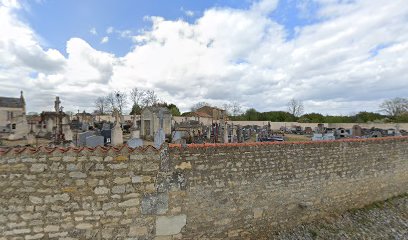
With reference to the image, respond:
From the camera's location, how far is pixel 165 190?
4.71 metres

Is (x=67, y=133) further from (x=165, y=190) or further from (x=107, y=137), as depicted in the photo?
(x=165, y=190)

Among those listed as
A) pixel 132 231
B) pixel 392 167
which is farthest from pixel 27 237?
pixel 392 167

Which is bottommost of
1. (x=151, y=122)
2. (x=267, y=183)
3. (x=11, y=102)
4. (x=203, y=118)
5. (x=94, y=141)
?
(x=267, y=183)

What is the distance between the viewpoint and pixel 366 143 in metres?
7.83

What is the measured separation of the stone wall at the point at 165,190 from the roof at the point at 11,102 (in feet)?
148

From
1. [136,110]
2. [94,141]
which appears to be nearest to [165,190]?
[94,141]

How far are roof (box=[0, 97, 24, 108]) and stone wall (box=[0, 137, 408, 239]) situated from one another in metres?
45.2

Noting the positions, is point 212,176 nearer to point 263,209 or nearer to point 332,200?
point 263,209

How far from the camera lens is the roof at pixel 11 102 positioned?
3919 centimetres

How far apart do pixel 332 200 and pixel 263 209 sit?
8.42 feet

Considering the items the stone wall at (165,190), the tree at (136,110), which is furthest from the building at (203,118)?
the stone wall at (165,190)

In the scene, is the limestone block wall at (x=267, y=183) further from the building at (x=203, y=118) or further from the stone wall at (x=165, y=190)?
the building at (x=203, y=118)

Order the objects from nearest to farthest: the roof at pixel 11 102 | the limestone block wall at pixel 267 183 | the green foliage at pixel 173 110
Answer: the limestone block wall at pixel 267 183 → the roof at pixel 11 102 → the green foliage at pixel 173 110

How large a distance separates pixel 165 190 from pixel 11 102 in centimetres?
4674
